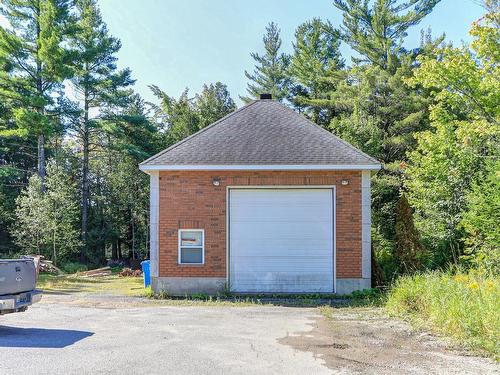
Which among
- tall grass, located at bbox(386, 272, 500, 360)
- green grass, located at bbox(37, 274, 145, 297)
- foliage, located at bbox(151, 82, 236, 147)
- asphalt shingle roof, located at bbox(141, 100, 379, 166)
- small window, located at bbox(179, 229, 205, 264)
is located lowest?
green grass, located at bbox(37, 274, 145, 297)

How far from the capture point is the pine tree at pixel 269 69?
125 feet

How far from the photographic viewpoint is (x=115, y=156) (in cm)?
3444

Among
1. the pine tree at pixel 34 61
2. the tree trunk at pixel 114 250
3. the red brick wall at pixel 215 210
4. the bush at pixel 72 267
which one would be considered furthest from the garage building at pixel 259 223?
the tree trunk at pixel 114 250

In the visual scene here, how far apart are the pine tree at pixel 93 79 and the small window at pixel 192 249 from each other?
A: 17774mm

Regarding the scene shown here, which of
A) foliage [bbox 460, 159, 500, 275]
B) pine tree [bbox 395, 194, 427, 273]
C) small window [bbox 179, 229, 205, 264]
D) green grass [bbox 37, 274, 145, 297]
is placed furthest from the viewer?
pine tree [bbox 395, 194, 427, 273]

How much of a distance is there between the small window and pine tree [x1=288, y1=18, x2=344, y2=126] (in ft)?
64.7

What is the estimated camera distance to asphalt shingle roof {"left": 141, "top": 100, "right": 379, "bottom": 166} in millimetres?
13438

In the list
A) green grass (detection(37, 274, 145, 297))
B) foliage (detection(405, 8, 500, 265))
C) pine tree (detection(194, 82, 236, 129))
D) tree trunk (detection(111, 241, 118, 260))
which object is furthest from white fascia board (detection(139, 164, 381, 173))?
tree trunk (detection(111, 241, 118, 260))

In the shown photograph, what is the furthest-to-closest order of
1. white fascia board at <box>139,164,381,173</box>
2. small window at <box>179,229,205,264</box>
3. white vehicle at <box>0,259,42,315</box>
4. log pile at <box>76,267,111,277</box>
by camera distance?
log pile at <box>76,267,111,277</box> < small window at <box>179,229,205,264</box> < white fascia board at <box>139,164,381,173</box> < white vehicle at <box>0,259,42,315</box>

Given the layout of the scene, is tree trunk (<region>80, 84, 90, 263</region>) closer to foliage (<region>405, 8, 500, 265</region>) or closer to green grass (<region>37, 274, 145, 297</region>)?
green grass (<region>37, 274, 145, 297</region>)

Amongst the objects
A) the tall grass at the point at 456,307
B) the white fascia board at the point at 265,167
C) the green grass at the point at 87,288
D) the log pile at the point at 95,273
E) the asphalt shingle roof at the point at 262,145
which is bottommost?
the log pile at the point at 95,273

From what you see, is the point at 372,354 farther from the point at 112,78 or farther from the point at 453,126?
the point at 112,78

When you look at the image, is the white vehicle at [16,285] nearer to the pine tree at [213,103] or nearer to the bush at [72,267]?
the bush at [72,267]

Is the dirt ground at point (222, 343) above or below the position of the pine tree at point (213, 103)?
below
